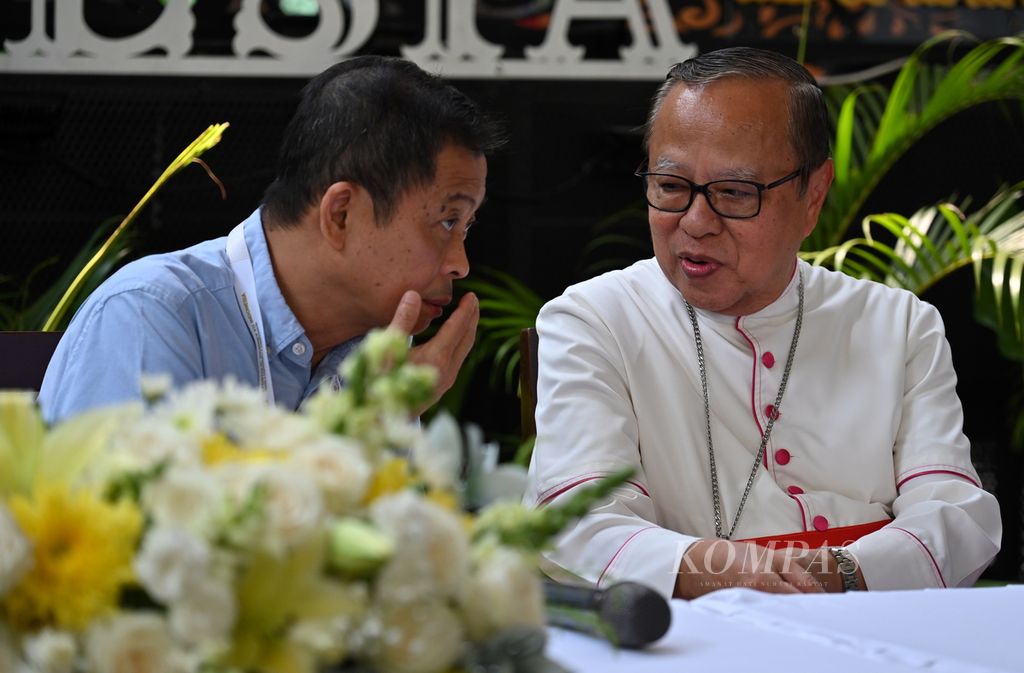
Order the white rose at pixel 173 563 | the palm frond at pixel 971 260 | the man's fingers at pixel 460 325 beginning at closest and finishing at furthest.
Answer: the white rose at pixel 173 563 → the man's fingers at pixel 460 325 → the palm frond at pixel 971 260

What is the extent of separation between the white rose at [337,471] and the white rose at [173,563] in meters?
0.09

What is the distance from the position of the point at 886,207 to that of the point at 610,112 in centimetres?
109

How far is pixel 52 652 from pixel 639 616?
0.70 m

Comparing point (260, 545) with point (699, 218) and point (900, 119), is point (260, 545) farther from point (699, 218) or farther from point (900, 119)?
point (900, 119)

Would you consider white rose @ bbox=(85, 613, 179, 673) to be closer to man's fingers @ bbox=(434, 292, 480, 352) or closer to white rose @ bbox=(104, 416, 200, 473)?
white rose @ bbox=(104, 416, 200, 473)

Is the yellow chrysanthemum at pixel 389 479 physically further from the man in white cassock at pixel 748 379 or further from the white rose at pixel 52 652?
the man in white cassock at pixel 748 379

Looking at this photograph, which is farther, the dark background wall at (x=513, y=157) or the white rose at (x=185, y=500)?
the dark background wall at (x=513, y=157)

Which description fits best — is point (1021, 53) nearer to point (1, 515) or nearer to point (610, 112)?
point (610, 112)

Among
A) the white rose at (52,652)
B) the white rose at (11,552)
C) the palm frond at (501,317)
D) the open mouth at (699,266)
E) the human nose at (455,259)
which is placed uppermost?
the white rose at (11,552)

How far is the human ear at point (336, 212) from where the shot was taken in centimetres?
220

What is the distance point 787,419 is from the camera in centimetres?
269

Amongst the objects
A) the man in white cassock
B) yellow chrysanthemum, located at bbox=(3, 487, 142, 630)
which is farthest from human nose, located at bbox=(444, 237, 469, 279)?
yellow chrysanthemum, located at bbox=(3, 487, 142, 630)

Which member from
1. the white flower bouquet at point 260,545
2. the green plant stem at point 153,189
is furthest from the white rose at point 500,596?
the green plant stem at point 153,189

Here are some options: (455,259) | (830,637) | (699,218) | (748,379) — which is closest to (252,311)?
(455,259)
